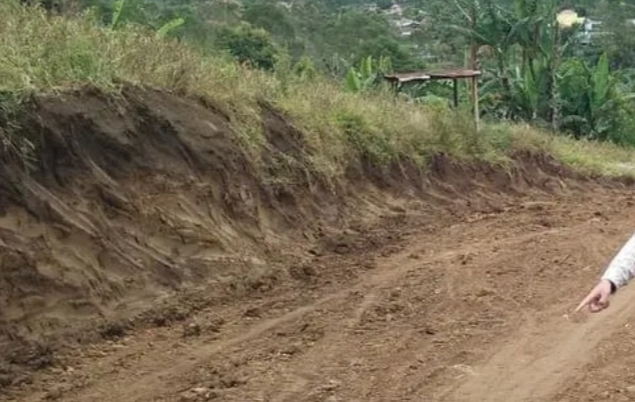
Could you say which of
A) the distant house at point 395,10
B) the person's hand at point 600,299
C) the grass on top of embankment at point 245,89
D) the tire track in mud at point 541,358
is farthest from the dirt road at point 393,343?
the distant house at point 395,10

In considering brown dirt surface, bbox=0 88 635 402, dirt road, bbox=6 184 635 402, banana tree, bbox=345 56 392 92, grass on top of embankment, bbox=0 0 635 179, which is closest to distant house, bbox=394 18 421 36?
banana tree, bbox=345 56 392 92

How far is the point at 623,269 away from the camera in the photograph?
166 inches

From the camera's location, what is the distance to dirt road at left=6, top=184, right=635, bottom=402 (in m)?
6.25

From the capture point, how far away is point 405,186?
44.7ft

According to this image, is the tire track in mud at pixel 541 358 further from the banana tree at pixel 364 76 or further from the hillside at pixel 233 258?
the banana tree at pixel 364 76

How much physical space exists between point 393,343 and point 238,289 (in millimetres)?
1762

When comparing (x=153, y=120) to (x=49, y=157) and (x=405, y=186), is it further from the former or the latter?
(x=405, y=186)

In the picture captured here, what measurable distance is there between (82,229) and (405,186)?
681 cm

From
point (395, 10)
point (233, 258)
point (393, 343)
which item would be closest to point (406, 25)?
point (395, 10)

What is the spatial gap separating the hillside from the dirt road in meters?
0.03

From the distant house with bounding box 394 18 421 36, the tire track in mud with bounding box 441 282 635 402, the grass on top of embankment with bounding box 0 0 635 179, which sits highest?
the grass on top of embankment with bounding box 0 0 635 179

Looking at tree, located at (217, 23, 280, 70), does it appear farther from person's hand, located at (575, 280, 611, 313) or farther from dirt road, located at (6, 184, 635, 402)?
person's hand, located at (575, 280, 611, 313)

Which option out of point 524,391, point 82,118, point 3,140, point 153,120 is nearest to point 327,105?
point 153,120

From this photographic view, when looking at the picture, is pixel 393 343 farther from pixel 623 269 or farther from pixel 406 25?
pixel 406 25
